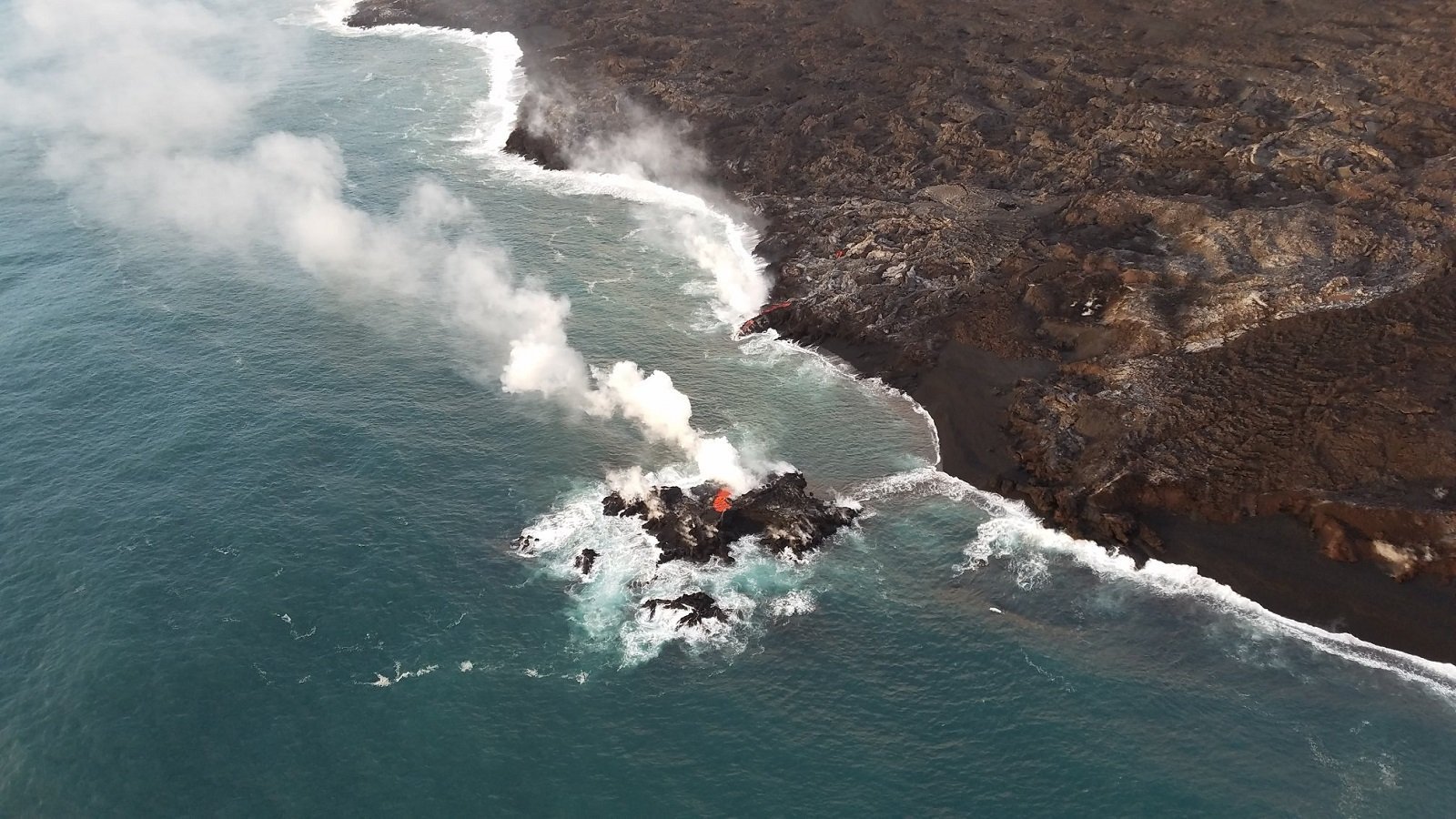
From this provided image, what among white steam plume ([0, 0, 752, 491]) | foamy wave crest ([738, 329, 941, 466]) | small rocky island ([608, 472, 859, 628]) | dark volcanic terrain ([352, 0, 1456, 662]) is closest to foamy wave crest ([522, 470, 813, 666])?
small rocky island ([608, 472, 859, 628])

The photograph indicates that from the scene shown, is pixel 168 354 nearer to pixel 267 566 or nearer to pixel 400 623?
pixel 267 566

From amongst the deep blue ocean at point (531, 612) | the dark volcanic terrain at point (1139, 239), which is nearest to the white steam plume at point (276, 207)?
the deep blue ocean at point (531, 612)

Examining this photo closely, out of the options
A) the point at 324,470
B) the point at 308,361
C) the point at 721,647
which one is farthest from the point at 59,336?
the point at 721,647

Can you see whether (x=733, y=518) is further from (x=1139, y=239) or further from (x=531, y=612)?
(x=1139, y=239)

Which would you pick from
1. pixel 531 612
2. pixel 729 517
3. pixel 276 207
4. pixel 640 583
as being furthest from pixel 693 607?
pixel 276 207

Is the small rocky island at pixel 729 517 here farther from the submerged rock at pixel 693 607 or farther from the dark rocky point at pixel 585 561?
the submerged rock at pixel 693 607

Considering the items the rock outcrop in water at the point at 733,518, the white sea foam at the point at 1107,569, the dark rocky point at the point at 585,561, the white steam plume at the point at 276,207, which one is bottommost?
the white steam plume at the point at 276,207
